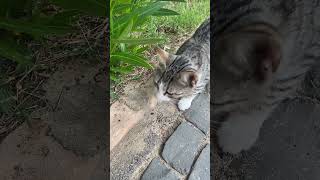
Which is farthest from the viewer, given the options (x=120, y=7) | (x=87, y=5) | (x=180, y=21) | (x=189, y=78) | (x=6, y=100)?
(x=180, y=21)

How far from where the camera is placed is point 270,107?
1556mm

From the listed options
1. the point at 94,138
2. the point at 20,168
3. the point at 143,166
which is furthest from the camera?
the point at 143,166

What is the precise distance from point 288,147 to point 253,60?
37cm

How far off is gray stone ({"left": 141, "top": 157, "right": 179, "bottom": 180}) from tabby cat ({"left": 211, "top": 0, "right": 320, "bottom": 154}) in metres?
0.21

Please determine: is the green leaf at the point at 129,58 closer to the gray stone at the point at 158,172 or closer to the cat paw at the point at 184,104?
the cat paw at the point at 184,104

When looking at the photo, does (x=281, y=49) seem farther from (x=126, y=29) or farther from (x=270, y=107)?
(x=126, y=29)

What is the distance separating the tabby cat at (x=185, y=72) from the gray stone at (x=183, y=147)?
11 centimetres

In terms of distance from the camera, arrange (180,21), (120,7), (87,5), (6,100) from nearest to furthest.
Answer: (87,5)
(6,100)
(120,7)
(180,21)

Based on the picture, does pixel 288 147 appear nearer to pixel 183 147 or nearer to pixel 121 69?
pixel 183 147

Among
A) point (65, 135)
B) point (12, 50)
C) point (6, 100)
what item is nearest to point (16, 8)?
point (12, 50)

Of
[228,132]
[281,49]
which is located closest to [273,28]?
[281,49]

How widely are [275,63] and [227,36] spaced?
0.19 m

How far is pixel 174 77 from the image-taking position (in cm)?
170

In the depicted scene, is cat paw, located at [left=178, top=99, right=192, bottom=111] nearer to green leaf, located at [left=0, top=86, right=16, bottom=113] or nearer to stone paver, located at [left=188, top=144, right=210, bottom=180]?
stone paver, located at [left=188, top=144, right=210, bottom=180]
